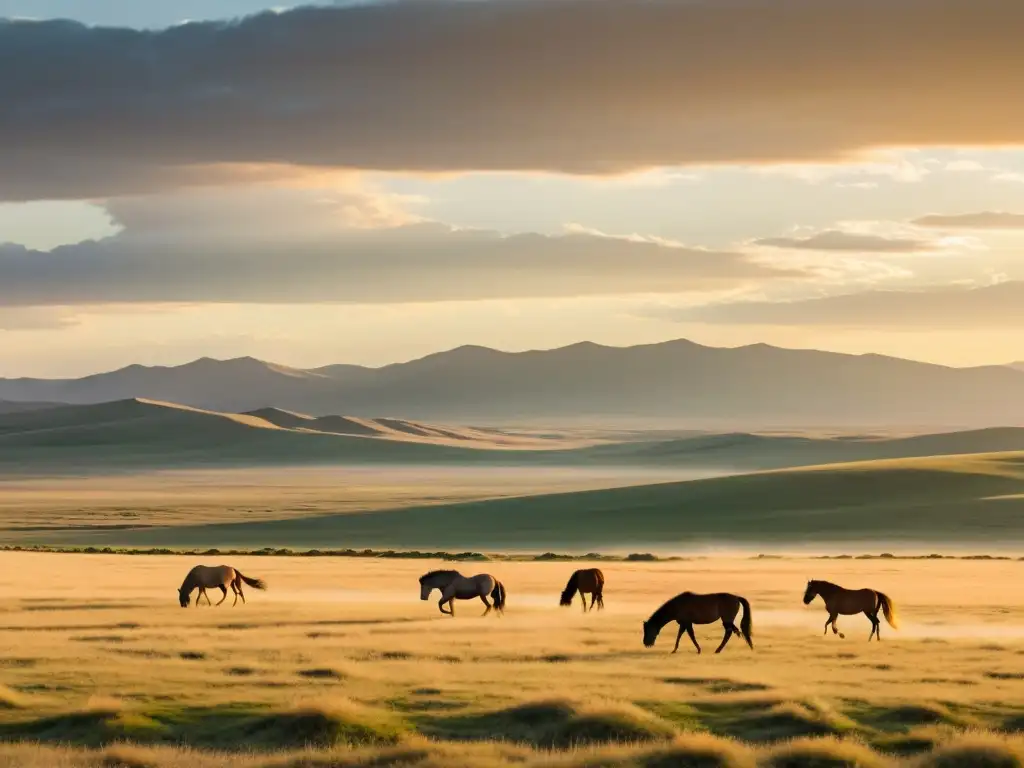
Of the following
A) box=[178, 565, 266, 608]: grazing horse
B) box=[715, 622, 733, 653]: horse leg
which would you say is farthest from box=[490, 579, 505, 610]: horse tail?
box=[715, 622, 733, 653]: horse leg

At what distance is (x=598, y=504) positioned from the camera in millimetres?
108250

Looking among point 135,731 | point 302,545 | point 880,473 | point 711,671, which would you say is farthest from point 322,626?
point 880,473

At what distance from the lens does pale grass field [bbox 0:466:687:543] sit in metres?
110

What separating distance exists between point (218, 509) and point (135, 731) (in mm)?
101665

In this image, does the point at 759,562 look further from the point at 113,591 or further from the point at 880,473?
the point at 880,473

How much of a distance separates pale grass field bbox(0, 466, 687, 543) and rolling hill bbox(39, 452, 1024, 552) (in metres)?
10.5

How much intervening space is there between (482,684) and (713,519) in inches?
2961

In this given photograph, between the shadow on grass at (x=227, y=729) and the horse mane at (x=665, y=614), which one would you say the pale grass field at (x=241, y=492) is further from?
the shadow on grass at (x=227, y=729)

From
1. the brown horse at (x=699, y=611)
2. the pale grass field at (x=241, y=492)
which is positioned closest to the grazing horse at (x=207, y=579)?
the brown horse at (x=699, y=611)

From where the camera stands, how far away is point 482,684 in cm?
2494

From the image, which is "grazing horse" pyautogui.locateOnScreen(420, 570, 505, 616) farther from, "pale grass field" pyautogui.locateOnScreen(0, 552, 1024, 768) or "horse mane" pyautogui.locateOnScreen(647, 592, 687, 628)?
"horse mane" pyautogui.locateOnScreen(647, 592, 687, 628)

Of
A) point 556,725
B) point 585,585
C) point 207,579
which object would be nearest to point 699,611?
point 556,725

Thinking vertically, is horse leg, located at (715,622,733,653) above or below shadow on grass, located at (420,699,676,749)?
above

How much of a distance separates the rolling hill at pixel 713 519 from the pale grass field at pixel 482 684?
44369 millimetres
